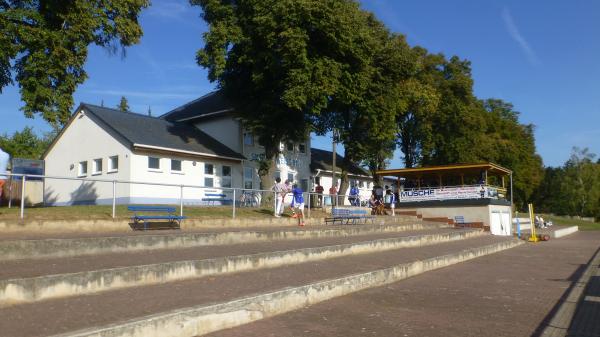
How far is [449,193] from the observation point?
33938 mm

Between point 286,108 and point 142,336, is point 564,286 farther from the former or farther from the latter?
point 286,108

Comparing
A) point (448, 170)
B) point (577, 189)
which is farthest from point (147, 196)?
point (577, 189)

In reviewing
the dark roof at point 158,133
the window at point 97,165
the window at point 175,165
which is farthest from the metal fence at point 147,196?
the dark roof at point 158,133

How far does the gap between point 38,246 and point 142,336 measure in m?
4.55

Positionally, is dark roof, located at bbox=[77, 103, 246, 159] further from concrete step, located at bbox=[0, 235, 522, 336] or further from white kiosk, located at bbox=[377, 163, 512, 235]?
concrete step, located at bbox=[0, 235, 522, 336]

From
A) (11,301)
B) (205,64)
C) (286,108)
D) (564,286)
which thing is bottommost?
(564,286)

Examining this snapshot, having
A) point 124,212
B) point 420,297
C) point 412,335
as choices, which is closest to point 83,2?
point 124,212

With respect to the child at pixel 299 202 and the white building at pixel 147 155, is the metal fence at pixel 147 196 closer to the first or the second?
the white building at pixel 147 155

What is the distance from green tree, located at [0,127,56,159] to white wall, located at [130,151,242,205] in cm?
2718

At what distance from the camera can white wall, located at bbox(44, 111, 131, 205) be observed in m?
26.4

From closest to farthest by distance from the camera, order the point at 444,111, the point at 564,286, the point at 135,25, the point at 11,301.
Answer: the point at 11,301 < the point at 564,286 < the point at 135,25 < the point at 444,111

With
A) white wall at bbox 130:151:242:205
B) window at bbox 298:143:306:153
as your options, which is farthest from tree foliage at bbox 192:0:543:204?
window at bbox 298:143:306:153

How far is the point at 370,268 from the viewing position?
10688 mm

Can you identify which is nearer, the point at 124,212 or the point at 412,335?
the point at 412,335
